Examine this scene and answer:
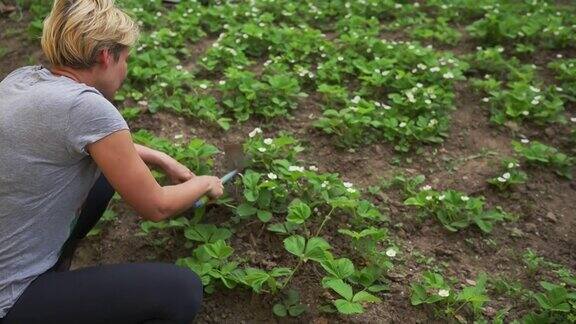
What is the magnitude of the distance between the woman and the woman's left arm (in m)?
0.53

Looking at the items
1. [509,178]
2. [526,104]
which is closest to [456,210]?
[509,178]

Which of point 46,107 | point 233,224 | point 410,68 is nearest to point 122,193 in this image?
point 46,107

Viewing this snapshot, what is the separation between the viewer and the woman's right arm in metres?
1.90

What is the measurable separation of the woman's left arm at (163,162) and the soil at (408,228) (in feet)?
1.38

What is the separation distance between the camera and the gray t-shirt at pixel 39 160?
1.86 meters

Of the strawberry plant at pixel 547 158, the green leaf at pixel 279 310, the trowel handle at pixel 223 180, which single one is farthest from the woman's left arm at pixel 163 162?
the strawberry plant at pixel 547 158

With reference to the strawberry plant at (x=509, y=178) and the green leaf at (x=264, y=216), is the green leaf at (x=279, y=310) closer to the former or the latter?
the green leaf at (x=264, y=216)

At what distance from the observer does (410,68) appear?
184 inches

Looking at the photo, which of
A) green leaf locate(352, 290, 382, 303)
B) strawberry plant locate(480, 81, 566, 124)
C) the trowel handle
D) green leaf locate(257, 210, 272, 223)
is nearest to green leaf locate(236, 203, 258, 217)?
green leaf locate(257, 210, 272, 223)

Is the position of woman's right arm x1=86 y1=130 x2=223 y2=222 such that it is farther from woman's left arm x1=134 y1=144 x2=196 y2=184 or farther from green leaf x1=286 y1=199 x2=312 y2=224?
green leaf x1=286 y1=199 x2=312 y2=224

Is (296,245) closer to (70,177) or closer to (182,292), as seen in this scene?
(182,292)

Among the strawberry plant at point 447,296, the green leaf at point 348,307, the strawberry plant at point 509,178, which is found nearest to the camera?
the green leaf at point 348,307

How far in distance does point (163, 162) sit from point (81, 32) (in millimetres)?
814

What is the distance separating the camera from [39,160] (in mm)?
1892
